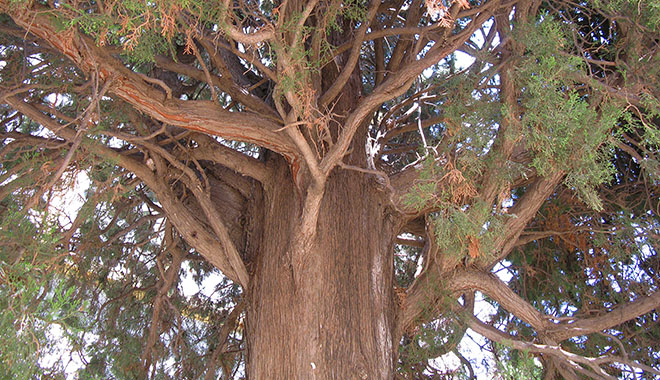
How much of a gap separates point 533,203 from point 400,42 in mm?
1792

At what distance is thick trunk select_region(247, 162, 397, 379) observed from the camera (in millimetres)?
4027

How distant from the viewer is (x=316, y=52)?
4.05 meters

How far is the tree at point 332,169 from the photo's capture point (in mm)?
3686

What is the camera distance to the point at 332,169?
4.57m

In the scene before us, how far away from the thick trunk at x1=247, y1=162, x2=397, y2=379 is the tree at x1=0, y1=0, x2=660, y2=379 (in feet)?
0.05

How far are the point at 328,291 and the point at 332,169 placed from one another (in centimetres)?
94

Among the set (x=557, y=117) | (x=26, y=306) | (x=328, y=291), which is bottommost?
(x=26, y=306)

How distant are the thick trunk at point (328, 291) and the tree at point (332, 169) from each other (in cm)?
1

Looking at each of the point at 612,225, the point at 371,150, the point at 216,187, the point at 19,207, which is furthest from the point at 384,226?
the point at 19,207

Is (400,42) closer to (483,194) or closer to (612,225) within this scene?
(483,194)

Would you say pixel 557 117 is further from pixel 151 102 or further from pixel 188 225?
pixel 188 225

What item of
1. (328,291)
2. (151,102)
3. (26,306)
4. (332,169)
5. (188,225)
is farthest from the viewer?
(188,225)

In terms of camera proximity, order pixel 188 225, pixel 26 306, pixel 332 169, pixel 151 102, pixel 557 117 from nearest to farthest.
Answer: pixel 26 306 → pixel 557 117 → pixel 151 102 → pixel 332 169 → pixel 188 225

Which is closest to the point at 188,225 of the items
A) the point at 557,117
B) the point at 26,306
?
the point at 26,306
